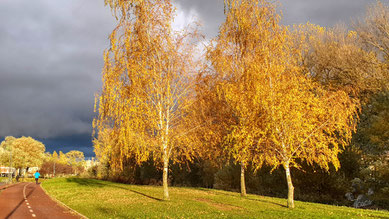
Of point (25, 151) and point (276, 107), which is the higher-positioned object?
point (25, 151)

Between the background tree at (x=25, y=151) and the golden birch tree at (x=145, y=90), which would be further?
the background tree at (x=25, y=151)

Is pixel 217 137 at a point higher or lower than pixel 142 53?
lower

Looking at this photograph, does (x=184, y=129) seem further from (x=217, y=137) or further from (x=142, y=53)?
(x=142, y=53)

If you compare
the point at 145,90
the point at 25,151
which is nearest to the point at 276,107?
the point at 145,90

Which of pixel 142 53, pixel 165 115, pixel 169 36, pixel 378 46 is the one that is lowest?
pixel 165 115

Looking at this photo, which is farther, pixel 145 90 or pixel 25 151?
pixel 25 151

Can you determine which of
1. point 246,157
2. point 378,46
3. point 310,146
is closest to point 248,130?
point 246,157

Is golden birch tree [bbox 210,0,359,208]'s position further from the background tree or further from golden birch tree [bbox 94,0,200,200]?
the background tree

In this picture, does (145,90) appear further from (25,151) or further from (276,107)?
(25,151)

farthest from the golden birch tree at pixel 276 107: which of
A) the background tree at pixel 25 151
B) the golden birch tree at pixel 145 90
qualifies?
the background tree at pixel 25 151

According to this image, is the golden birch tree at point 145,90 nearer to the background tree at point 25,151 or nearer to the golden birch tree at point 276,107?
the golden birch tree at point 276,107

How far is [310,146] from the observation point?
55.7 ft

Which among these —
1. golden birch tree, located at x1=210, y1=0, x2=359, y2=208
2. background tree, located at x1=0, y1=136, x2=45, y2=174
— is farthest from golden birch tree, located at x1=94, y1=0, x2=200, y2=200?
background tree, located at x1=0, y1=136, x2=45, y2=174

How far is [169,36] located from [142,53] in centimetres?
220
